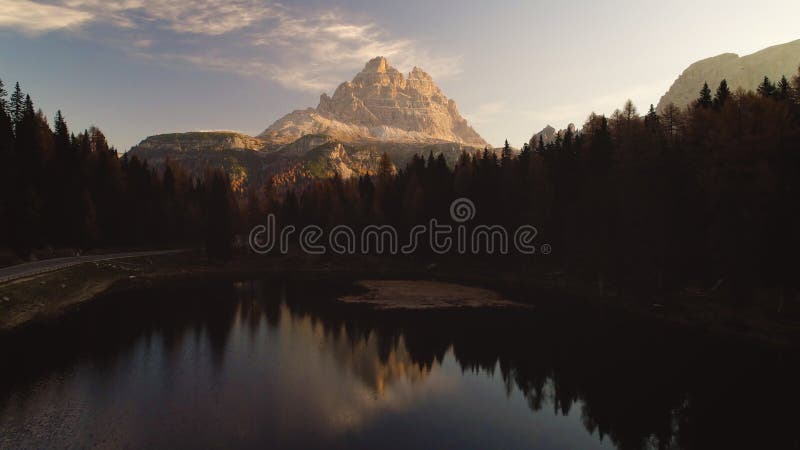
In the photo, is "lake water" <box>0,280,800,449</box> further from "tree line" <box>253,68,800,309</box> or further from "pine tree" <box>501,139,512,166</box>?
"pine tree" <box>501,139,512,166</box>

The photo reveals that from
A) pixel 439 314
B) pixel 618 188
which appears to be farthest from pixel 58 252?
pixel 618 188

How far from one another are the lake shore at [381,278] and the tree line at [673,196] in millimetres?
3651

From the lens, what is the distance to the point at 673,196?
210 ft

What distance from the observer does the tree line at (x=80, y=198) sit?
78750 mm

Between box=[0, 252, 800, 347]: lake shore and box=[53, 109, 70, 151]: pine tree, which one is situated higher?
box=[53, 109, 70, 151]: pine tree

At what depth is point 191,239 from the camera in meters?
133

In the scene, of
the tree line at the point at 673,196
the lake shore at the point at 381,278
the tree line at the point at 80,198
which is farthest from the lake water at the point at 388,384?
the tree line at the point at 80,198

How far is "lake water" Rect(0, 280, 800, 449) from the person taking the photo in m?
28.6

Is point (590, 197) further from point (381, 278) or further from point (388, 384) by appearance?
point (388, 384)

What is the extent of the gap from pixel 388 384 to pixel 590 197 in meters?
57.4

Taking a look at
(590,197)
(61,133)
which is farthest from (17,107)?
(590,197)

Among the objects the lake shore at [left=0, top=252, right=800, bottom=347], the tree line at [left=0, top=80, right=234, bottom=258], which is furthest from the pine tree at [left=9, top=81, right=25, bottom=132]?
the lake shore at [left=0, top=252, right=800, bottom=347]

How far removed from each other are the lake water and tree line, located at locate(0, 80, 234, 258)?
3462cm

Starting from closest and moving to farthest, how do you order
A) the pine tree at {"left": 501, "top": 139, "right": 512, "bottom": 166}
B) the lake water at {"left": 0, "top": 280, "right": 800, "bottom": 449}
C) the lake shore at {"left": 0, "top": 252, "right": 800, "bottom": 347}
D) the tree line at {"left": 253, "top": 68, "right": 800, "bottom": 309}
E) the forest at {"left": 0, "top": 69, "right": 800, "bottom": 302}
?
1. the lake water at {"left": 0, "top": 280, "right": 800, "bottom": 449}
2. the lake shore at {"left": 0, "top": 252, "right": 800, "bottom": 347}
3. the tree line at {"left": 253, "top": 68, "right": 800, "bottom": 309}
4. the forest at {"left": 0, "top": 69, "right": 800, "bottom": 302}
5. the pine tree at {"left": 501, "top": 139, "right": 512, "bottom": 166}
